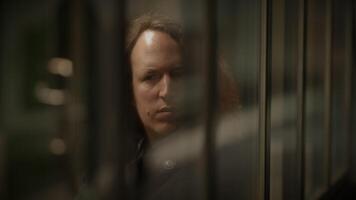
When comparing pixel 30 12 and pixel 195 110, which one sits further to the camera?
pixel 195 110

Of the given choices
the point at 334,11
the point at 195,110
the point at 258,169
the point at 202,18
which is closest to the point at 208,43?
the point at 202,18

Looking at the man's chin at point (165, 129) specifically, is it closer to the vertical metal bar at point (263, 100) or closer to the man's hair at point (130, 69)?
the man's hair at point (130, 69)

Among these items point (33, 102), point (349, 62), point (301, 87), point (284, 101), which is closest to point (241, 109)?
point (284, 101)

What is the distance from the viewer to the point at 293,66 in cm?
209

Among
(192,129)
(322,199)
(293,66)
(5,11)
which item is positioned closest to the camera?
(5,11)

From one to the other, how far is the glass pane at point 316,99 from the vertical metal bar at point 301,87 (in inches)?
1.5

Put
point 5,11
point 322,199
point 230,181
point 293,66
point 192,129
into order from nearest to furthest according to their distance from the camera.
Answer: point 5,11
point 192,129
point 230,181
point 293,66
point 322,199

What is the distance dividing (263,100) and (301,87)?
1.33 feet

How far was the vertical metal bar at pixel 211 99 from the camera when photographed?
149 centimetres

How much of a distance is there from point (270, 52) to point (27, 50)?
1.14 m

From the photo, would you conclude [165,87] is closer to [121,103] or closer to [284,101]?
[121,103]

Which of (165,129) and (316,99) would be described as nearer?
(165,129)

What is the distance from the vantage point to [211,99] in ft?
4.91

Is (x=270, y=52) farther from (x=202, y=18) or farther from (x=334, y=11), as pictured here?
(x=334, y=11)
